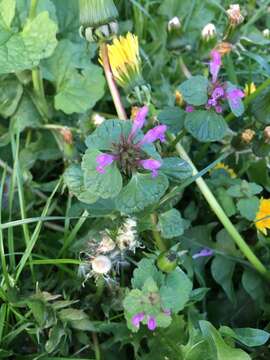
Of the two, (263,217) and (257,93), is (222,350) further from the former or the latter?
(257,93)

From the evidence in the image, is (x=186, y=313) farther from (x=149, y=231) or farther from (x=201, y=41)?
(x=201, y=41)

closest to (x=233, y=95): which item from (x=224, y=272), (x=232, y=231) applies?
(x=232, y=231)

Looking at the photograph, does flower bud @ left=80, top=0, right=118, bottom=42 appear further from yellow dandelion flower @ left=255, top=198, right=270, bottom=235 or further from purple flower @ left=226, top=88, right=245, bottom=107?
yellow dandelion flower @ left=255, top=198, right=270, bottom=235

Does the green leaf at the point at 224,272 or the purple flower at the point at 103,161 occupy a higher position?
the purple flower at the point at 103,161

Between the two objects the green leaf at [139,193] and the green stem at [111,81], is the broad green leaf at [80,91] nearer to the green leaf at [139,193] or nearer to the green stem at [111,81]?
the green stem at [111,81]

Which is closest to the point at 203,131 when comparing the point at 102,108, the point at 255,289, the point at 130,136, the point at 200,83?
the point at 200,83

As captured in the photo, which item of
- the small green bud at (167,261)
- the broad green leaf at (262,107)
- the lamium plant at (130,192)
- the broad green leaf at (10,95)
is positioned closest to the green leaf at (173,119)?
the lamium plant at (130,192)

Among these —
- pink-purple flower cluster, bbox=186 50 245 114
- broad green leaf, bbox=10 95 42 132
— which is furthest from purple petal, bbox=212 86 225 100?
broad green leaf, bbox=10 95 42 132
